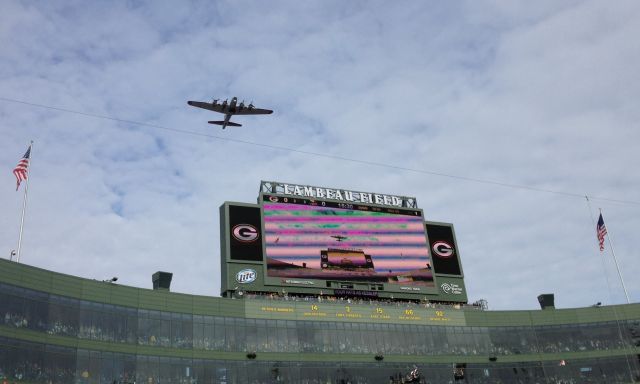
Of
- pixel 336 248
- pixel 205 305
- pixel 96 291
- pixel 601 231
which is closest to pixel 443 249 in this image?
pixel 336 248

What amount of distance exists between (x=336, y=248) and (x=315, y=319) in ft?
35.2

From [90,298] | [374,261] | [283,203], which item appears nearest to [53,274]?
[90,298]

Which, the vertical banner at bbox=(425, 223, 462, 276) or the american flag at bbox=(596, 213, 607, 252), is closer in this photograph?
the american flag at bbox=(596, 213, 607, 252)

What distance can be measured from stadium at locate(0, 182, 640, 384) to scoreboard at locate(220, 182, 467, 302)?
0.16 metres

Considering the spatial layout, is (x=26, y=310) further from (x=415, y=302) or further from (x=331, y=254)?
(x=415, y=302)

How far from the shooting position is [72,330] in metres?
67.6

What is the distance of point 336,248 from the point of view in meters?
90.9

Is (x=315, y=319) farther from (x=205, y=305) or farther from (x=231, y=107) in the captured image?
(x=231, y=107)

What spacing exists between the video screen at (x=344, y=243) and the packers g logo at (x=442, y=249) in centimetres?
182

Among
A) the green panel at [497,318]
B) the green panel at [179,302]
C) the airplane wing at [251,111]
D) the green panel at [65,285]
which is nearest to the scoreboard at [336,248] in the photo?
the green panel at [497,318]

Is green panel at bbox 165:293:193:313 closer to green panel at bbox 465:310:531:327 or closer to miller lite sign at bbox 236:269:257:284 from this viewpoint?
miller lite sign at bbox 236:269:257:284

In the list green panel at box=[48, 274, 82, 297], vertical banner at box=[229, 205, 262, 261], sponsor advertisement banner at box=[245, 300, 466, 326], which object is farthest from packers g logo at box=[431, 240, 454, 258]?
green panel at box=[48, 274, 82, 297]

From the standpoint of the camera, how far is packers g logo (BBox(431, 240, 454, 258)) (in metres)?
97.0

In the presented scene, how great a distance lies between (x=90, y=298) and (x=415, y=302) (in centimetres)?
4212
